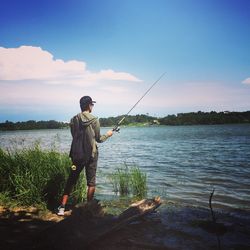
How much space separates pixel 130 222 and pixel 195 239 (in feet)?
4.74

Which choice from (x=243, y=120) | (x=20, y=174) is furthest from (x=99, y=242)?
(x=243, y=120)

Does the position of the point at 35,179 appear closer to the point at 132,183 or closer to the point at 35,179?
the point at 35,179

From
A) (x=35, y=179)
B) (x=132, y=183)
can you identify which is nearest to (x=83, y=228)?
(x=35, y=179)

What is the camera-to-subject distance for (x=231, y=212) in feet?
26.6

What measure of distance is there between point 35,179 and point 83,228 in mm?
2451

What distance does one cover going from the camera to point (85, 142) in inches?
239

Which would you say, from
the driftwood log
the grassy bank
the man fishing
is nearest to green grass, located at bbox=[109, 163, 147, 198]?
the grassy bank

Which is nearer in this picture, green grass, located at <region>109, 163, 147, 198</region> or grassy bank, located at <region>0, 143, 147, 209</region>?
grassy bank, located at <region>0, 143, 147, 209</region>

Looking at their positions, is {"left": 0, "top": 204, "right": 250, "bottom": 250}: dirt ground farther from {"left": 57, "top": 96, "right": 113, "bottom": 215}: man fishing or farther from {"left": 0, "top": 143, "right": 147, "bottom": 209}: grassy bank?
{"left": 57, "top": 96, "right": 113, "bottom": 215}: man fishing

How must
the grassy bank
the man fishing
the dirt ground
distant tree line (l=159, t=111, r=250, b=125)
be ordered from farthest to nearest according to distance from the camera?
1. distant tree line (l=159, t=111, r=250, b=125)
2. the grassy bank
3. the man fishing
4. the dirt ground

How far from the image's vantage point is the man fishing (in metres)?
6.07

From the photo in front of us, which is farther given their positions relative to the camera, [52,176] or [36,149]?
[36,149]

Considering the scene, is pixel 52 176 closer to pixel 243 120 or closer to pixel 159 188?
pixel 159 188

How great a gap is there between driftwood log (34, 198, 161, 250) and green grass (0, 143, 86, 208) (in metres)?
1.56
